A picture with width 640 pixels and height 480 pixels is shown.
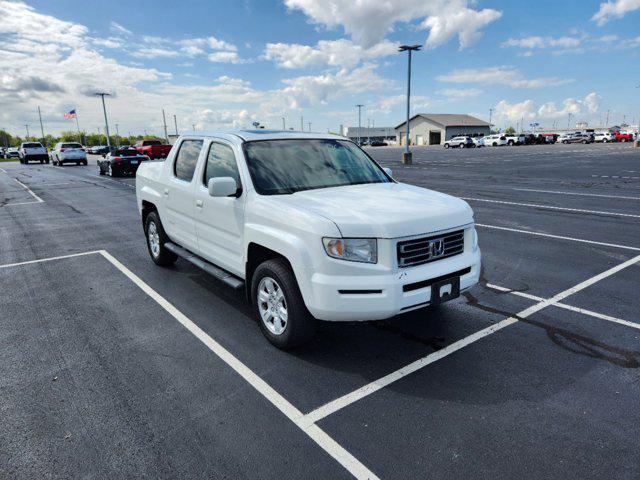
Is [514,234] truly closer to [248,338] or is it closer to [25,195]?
[248,338]

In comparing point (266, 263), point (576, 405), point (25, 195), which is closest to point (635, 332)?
point (576, 405)

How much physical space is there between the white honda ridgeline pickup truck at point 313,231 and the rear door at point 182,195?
0.02 meters

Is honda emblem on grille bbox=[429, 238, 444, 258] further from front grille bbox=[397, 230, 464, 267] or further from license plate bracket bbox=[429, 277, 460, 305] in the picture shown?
license plate bracket bbox=[429, 277, 460, 305]

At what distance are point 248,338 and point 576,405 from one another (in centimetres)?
274

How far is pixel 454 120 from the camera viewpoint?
102312 millimetres

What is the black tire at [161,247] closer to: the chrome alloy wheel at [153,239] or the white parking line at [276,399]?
the chrome alloy wheel at [153,239]

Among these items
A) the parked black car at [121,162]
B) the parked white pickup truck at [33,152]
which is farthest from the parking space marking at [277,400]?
the parked white pickup truck at [33,152]

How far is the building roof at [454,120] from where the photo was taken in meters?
98.3

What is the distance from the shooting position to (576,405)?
316cm

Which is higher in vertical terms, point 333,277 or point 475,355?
point 333,277

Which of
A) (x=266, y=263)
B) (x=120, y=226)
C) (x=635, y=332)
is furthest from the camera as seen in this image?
(x=120, y=226)

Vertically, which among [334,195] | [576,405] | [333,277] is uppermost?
[334,195]

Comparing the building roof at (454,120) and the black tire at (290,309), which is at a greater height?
the building roof at (454,120)

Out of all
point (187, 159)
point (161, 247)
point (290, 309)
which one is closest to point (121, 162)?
point (161, 247)
